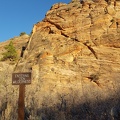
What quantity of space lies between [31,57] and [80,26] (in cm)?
538

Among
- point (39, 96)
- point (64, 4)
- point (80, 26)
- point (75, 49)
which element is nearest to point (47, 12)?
point (64, 4)

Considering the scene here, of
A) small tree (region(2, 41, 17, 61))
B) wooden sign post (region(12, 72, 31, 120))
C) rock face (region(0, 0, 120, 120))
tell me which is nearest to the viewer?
wooden sign post (region(12, 72, 31, 120))

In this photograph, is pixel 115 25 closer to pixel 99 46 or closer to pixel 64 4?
pixel 99 46

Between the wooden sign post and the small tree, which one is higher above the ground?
the small tree

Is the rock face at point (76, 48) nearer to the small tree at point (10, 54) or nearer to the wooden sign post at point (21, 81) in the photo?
the small tree at point (10, 54)

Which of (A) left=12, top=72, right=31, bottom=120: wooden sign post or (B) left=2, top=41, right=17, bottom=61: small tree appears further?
(B) left=2, top=41, right=17, bottom=61: small tree

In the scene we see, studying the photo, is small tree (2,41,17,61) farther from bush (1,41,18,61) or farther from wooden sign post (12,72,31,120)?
wooden sign post (12,72,31,120)

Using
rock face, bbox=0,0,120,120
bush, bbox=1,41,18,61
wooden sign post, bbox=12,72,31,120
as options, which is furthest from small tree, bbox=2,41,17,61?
wooden sign post, bbox=12,72,31,120

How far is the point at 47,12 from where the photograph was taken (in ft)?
109

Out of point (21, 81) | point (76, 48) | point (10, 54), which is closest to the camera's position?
point (21, 81)

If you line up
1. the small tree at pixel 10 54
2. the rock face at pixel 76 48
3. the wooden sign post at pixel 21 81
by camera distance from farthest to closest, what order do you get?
the small tree at pixel 10 54
the rock face at pixel 76 48
the wooden sign post at pixel 21 81

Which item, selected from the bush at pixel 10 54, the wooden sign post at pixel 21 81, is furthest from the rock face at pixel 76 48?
the wooden sign post at pixel 21 81

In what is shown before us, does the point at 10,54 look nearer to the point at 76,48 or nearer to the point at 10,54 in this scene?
the point at 10,54

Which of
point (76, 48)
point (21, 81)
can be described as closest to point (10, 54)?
point (76, 48)
